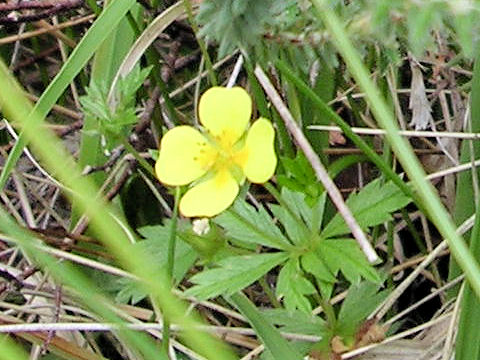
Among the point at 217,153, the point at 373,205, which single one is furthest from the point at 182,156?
the point at 373,205

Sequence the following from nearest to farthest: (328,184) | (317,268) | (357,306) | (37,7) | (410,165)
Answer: (410,165) → (328,184) → (317,268) → (357,306) → (37,7)

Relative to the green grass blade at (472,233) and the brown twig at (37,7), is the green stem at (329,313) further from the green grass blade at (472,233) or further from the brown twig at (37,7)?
the brown twig at (37,7)

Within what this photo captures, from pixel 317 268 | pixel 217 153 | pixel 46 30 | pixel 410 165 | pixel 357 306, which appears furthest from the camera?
pixel 46 30

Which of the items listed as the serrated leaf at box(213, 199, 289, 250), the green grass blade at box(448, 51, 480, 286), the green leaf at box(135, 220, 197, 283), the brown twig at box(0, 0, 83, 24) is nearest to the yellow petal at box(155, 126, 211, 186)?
the serrated leaf at box(213, 199, 289, 250)

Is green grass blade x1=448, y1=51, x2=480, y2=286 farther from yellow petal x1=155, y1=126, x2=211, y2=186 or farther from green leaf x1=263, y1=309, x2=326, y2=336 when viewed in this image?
yellow petal x1=155, y1=126, x2=211, y2=186

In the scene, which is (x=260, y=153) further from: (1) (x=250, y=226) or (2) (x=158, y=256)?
(2) (x=158, y=256)

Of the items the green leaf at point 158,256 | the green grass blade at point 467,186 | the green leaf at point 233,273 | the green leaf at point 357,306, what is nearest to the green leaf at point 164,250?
the green leaf at point 158,256

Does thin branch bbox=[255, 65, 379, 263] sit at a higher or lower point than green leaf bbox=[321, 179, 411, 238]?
higher
